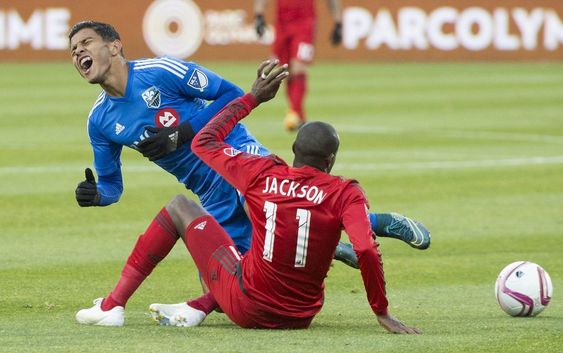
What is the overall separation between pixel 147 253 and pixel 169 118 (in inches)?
40.8

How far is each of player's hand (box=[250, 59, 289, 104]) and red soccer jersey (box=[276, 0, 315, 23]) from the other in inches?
511

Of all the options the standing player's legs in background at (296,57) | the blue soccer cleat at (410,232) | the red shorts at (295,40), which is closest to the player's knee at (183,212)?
the blue soccer cleat at (410,232)

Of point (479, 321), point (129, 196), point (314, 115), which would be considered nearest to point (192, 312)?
point (479, 321)

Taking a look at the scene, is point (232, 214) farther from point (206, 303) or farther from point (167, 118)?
point (206, 303)

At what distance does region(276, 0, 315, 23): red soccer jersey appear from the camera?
20.2 meters

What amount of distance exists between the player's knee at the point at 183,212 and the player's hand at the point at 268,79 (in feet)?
2.31

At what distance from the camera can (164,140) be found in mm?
7984

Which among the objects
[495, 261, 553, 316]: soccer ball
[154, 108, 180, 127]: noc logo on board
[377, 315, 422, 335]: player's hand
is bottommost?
[495, 261, 553, 316]: soccer ball

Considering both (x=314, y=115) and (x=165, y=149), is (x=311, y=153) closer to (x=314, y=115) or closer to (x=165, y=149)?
(x=165, y=149)

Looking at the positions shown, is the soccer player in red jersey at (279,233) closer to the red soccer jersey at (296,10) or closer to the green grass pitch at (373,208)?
the green grass pitch at (373,208)

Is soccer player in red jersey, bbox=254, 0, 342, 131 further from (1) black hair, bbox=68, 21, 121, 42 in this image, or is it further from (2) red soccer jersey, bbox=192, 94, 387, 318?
(2) red soccer jersey, bbox=192, 94, 387, 318

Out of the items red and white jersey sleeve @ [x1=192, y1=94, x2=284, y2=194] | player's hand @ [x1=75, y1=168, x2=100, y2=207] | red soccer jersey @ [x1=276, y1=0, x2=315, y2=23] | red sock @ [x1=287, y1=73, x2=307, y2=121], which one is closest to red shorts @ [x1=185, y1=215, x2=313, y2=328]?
red and white jersey sleeve @ [x1=192, y1=94, x2=284, y2=194]

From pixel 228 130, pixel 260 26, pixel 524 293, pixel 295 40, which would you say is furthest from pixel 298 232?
pixel 295 40

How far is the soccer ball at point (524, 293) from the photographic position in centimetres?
773
